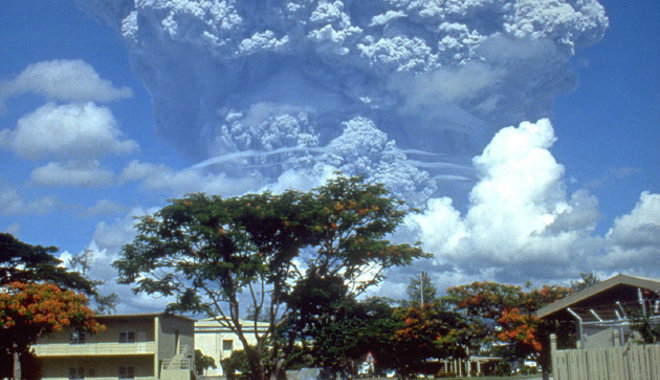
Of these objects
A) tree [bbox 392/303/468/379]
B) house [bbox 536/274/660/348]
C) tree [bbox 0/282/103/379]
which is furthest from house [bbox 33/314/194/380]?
house [bbox 536/274/660/348]

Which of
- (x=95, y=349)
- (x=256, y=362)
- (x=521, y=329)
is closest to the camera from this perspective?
(x=521, y=329)

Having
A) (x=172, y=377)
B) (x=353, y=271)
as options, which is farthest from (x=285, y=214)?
(x=172, y=377)

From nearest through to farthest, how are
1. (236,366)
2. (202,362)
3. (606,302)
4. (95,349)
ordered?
(606,302) < (95,349) < (236,366) < (202,362)

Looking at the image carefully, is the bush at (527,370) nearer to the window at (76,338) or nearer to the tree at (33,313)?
the window at (76,338)

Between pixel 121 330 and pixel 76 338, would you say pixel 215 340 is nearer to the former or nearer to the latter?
pixel 121 330

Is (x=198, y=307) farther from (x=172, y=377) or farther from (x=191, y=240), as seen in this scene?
(x=172, y=377)

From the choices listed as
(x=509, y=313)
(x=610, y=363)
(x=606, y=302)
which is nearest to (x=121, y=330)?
(x=509, y=313)
